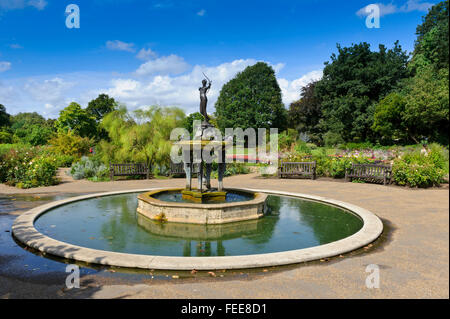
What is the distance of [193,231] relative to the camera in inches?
287

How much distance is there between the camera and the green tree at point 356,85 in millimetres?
Answer: 38781

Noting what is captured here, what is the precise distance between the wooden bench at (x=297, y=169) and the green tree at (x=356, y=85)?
23518 millimetres

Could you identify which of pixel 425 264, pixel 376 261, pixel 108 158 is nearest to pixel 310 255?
pixel 376 261

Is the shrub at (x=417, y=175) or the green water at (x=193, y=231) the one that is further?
the shrub at (x=417, y=175)

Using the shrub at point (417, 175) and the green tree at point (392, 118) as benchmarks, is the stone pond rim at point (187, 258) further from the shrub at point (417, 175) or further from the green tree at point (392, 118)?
the green tree at point (392, 118)

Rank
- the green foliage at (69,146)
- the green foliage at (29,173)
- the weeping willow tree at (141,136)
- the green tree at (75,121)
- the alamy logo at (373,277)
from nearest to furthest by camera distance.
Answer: the alamy logo at (373,277) < the green foliage at (29,173) < the weeping willow tree at (141,136) < the green foliage at (69,146) < the green tree at (75,121)

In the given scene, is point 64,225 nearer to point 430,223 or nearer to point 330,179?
point 430,223

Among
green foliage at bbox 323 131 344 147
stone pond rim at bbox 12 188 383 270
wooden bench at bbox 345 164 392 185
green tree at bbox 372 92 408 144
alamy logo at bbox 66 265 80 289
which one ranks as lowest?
alamy logo at bbox 66 265 80 289

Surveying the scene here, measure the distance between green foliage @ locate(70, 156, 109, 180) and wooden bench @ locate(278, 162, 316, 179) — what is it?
34.6 feet

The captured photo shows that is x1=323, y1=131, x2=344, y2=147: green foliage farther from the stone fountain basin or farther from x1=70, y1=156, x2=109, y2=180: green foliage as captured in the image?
the stone fountain basin

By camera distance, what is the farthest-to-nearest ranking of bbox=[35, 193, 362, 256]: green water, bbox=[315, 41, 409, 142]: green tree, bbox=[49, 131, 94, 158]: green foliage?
bbox=[315, 41, 409, 142]: green tree
bbox=[49, 131, 94, 158]: green foliage
bbox=[35, 193, 362, 256]: green water

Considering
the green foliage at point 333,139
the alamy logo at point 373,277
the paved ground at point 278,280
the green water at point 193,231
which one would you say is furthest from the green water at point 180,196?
the green foliage at point 333,139

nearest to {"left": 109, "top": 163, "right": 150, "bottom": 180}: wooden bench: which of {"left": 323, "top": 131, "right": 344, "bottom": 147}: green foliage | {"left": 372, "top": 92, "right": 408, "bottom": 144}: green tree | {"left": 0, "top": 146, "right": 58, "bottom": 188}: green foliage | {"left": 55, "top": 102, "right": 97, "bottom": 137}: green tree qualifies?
{"left": 0, "top": 146, "right": 58, "bottom": 188}: green foliage

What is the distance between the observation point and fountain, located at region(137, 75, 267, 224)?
25.8 ft
